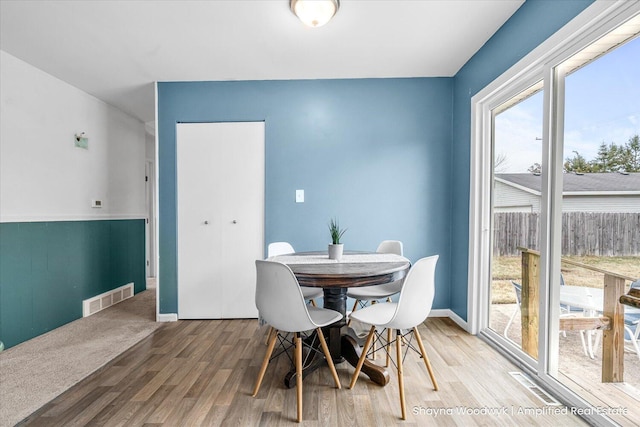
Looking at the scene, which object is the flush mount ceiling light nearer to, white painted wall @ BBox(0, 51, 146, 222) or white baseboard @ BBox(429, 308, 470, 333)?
white painted wall @ BBox(0, 51, 146, 222)

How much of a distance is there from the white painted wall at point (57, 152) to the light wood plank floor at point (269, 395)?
1.73 meters

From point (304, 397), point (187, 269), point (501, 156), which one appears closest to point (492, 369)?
point (304, 397)

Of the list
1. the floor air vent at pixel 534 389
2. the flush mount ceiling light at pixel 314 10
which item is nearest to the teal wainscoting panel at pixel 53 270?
the flush mount ceiling light at pixel 314 10

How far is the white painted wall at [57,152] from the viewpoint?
8.54ft

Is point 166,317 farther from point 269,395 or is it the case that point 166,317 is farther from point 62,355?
point 269,395

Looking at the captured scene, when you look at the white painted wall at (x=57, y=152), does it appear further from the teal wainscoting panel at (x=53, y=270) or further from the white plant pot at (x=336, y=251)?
the white plant pot at (x=336, y=251)

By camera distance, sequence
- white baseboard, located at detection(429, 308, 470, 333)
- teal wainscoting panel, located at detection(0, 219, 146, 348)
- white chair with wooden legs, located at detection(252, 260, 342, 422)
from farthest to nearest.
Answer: white baseboard, located at detection(429, 308, 470, 333) < teal wainscoting panel, located at detection(0, 219, 146, 348) < white chair with wooden legs, located at detection(252, 260, 342, 422)

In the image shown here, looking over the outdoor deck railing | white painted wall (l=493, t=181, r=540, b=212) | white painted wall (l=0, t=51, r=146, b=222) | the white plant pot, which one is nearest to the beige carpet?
white painted wall (l=0, t=51, r=146, b=222)

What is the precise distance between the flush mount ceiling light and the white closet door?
4.38ft

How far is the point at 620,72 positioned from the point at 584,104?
204 mm

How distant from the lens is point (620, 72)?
59.2 inches

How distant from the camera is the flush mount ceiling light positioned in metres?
1.90

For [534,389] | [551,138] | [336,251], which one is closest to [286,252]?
[336,251]

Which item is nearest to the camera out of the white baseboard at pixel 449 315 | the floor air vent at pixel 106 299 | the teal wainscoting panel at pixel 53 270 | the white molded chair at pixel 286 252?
the white molded chair at pixel 286 252
